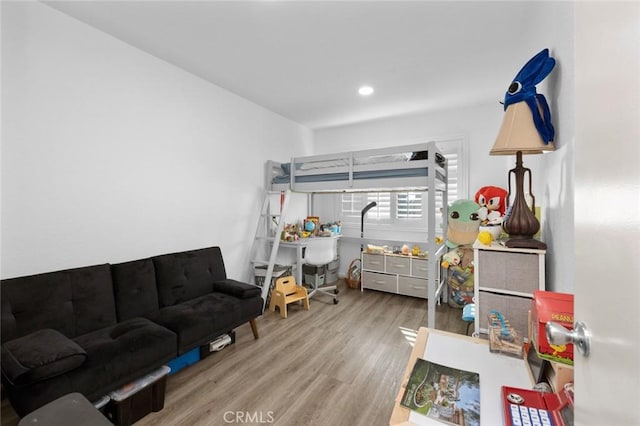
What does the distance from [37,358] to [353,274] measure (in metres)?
3.47

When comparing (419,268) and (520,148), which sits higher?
(520,148)

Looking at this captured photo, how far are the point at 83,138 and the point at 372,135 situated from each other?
344 cm

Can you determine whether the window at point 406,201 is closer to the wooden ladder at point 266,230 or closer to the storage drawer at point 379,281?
the storage drawer at point 379,281

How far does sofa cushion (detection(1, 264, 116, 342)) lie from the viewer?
157cm

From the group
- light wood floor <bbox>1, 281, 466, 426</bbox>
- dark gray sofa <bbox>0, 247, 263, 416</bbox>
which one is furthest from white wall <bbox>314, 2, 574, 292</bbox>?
dark gray sofa <bbox>0, 247, 263, 416</bbox>

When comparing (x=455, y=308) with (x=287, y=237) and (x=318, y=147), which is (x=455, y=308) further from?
(x=318, y=147)

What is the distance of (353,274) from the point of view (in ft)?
13.8

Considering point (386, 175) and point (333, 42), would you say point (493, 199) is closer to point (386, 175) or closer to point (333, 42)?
point (386, 175)

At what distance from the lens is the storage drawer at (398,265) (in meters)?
3.68

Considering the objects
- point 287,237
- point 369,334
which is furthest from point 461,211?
point 287,237

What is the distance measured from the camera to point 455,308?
3.34 metres

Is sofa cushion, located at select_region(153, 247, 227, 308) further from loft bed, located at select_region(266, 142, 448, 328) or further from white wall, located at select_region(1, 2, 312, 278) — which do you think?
loft bed, located at select_region(266, 142, 448, 328)

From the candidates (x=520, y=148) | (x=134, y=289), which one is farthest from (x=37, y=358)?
(x=520, y=148)

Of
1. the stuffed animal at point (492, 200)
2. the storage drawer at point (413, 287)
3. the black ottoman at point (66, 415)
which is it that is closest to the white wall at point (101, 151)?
the black ottoman at point (66, 415)
